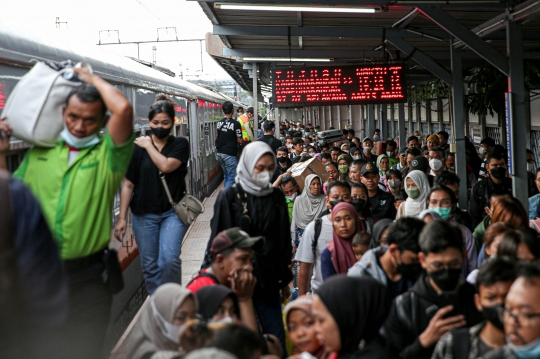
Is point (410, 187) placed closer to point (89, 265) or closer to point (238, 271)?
point (238, 271)

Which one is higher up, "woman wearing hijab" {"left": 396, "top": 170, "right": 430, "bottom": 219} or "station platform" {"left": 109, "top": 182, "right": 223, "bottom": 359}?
"woman wearing hijab" {"left": 396, "top": 170, "right": 430, "bottom": 219}

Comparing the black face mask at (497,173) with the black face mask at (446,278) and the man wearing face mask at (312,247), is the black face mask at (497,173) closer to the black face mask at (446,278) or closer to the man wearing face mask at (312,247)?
the man wearing face mask at (312,247)

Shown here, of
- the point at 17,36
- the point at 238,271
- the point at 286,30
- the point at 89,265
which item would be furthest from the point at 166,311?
the point at 286,30

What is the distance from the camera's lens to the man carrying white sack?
3148mm

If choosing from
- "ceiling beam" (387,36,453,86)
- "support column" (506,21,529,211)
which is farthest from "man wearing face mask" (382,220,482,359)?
"ceiling beam" (387,36,453,86)

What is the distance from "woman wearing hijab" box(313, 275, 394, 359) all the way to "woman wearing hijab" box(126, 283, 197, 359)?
52 cm

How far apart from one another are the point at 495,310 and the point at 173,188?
10.2 ft

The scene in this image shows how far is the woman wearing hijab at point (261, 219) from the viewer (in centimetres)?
470

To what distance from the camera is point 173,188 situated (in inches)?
218

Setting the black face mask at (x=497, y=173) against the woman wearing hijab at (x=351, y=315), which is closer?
the woman wearing hijab at (x=351, y=315)

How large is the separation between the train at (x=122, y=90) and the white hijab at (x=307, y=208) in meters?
1.69

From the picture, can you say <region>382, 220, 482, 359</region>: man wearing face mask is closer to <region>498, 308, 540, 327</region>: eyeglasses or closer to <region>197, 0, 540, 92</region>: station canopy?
<region>498, 308, 540, 327</region>: eyeglasses

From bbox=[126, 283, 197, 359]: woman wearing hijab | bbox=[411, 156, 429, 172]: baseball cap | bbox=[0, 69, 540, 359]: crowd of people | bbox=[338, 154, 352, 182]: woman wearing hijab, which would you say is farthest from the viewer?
bbox=[338, 154, 352, 182]: woman wearing hijab

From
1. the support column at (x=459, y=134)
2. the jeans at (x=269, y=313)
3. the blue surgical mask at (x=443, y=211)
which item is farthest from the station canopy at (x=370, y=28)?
the jeans at (x=269, y=313)
